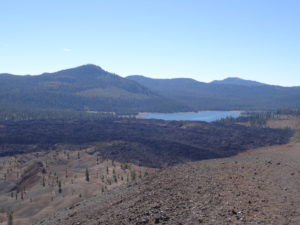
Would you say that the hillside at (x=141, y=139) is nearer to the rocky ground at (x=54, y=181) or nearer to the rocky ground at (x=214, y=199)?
the rocky ground at (x=54, y=181)

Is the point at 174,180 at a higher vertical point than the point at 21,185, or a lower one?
higher

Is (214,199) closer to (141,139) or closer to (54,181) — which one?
(54,181)

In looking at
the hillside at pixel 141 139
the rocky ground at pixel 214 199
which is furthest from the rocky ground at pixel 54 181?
the rocky ground at pixel 214 199

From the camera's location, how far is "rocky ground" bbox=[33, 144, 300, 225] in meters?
13.8

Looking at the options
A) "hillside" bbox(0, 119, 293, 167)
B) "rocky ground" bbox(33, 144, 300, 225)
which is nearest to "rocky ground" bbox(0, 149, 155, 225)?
"hillside" bbox(0, 119, 293, 167)

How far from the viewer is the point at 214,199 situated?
15727 mm

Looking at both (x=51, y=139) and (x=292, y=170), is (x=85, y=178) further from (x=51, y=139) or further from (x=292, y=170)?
(x=51, y=139)

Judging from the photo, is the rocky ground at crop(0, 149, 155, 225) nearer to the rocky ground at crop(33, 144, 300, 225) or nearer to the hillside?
the hillside

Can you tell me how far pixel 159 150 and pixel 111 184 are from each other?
29253 mm

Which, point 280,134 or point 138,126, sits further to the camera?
point 138,126

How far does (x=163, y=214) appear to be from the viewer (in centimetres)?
1487

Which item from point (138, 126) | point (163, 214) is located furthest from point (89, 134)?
point (163, 214)

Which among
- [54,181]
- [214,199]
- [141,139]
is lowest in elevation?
[54,181]

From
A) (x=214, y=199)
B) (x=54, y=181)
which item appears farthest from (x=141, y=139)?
(x=214, y=199)
